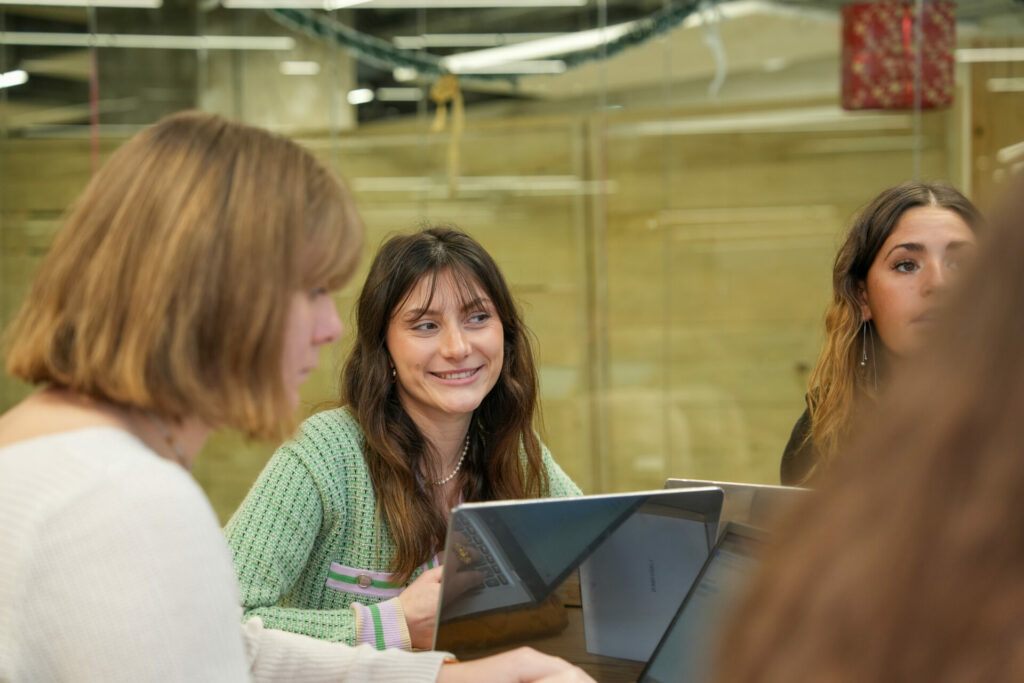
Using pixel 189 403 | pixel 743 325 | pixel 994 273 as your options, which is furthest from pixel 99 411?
pixel 743 325

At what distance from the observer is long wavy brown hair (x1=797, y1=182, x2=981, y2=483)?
2.14 metres

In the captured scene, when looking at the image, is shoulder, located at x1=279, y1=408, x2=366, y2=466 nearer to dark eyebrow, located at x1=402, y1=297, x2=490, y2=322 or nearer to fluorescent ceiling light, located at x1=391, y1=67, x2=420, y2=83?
dark eyebrow, located at x1=402, y1=297, x2=490, y2=322

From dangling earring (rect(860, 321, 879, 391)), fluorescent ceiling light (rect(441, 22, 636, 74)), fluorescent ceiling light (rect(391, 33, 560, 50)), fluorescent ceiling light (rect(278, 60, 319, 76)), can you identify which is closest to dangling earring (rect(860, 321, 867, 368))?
dangling earring (rect(860, 321, 879, 391))

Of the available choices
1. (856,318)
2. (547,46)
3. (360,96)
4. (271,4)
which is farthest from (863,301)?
(271,4)

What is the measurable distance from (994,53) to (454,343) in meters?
3.32

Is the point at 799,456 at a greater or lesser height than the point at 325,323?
lesser

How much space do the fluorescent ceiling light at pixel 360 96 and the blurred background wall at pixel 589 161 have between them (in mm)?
10

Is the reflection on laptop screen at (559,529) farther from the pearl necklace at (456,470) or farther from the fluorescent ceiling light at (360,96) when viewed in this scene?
the fluorescent ceiling light at (360,96)

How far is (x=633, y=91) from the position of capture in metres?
4.93

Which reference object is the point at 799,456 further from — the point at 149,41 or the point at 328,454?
the point at 149,41

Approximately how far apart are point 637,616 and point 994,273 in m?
1.08

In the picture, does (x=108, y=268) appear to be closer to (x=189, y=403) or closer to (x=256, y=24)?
(x=189, y=403)

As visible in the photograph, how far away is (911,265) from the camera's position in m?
2.12

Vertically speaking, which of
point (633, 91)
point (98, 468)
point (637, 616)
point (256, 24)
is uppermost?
point (256, 24)
